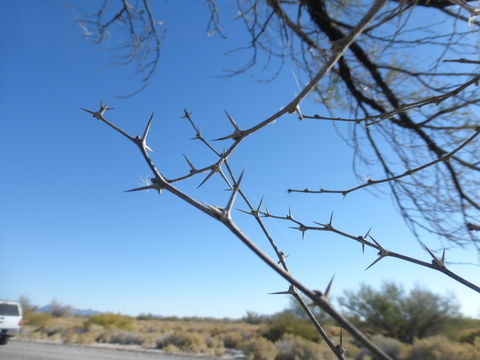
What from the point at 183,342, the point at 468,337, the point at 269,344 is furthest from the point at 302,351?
the point at 468,337

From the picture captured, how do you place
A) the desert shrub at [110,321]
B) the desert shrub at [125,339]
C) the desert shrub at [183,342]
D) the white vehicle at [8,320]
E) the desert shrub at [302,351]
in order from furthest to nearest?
1. the desert shrub at [110,321]
2. the desert shrub at [125,339]
3. the desert shrub at [183,342]
4. the white vehicle at [8,320]
5. the desert shrub at [302,351]

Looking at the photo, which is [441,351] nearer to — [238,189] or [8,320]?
[238,189]

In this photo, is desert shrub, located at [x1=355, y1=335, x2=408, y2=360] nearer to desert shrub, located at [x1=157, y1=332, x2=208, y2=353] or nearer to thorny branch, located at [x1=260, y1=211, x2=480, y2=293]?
desert shrub, located at [x1=157, y1=332, x2=208, y2=353]

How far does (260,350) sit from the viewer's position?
35.2ft

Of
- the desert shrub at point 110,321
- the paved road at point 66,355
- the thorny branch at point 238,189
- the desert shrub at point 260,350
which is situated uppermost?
the desert shrub at point 110,321

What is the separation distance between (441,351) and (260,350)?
5179 millimetres

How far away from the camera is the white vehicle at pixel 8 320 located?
37.6 ft

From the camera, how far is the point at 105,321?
60.4 ft

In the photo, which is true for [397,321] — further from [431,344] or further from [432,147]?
[432,147]

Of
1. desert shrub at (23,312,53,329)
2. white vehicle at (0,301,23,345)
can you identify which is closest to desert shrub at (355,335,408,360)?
white vehicle at (0,301,23,345)

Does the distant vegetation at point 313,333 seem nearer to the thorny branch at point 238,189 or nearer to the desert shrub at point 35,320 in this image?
the desert shrub at point 35,320

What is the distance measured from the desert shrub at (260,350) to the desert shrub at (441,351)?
3963 millimetres

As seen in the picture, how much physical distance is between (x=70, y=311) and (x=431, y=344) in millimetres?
26617

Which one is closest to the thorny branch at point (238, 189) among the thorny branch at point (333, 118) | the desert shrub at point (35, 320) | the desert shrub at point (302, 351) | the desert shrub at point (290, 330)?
the thorny branch at point (333, 118)
